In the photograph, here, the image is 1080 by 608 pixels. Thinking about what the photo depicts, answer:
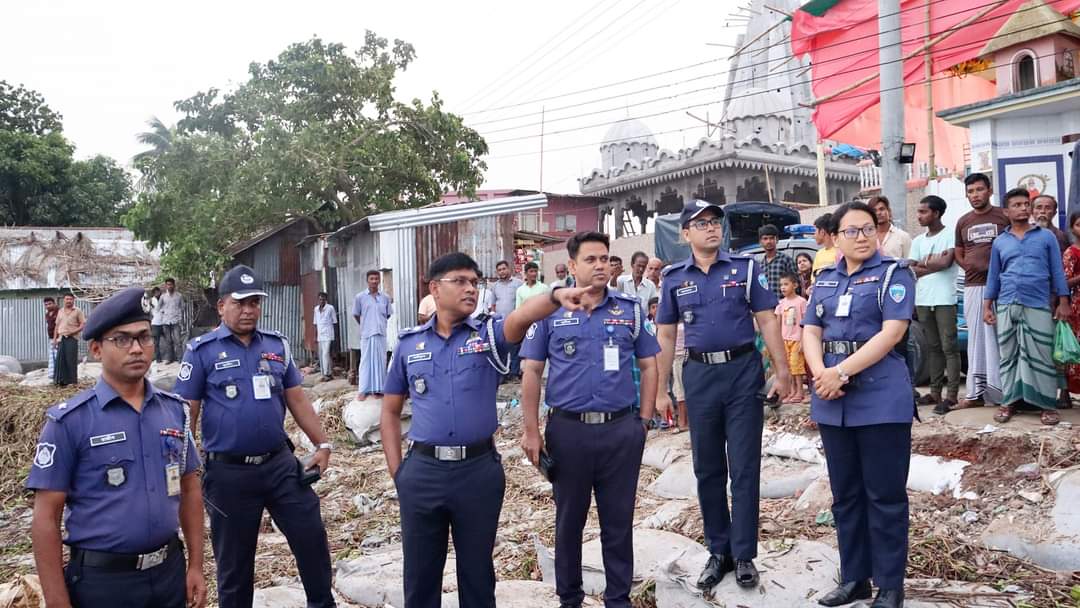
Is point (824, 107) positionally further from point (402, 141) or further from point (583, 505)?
point (583, 505)

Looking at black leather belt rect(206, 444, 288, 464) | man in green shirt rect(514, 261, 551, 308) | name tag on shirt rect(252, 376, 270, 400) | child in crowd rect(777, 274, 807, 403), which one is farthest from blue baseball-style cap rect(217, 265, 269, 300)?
man in green shirt rect(514, 261, 551, 308)

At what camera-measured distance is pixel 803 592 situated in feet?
13.7

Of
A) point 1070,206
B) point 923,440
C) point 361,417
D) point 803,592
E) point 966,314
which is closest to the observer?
point 803,592

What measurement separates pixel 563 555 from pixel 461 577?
2.27 ft

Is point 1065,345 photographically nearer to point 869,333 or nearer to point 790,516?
point 790,516

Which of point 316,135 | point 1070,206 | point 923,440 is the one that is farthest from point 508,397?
point 316,135

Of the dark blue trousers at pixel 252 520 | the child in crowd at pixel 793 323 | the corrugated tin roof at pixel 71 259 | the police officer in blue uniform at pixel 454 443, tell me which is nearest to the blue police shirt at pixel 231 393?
the dark blue trousers at pixel 252 520

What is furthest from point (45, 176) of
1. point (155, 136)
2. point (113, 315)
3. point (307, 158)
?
point (113, 315)

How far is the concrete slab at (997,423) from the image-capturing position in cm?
596

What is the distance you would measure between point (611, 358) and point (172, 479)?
2.14 metres

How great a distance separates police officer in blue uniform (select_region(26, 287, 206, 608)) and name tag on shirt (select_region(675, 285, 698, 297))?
9.11 ft

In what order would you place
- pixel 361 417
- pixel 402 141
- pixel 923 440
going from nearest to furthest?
pixel 923 440, pixel 361 417, pixel 402 141

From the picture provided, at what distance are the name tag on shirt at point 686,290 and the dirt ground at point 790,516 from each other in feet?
5.30

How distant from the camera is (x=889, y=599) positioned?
12.5 feet
